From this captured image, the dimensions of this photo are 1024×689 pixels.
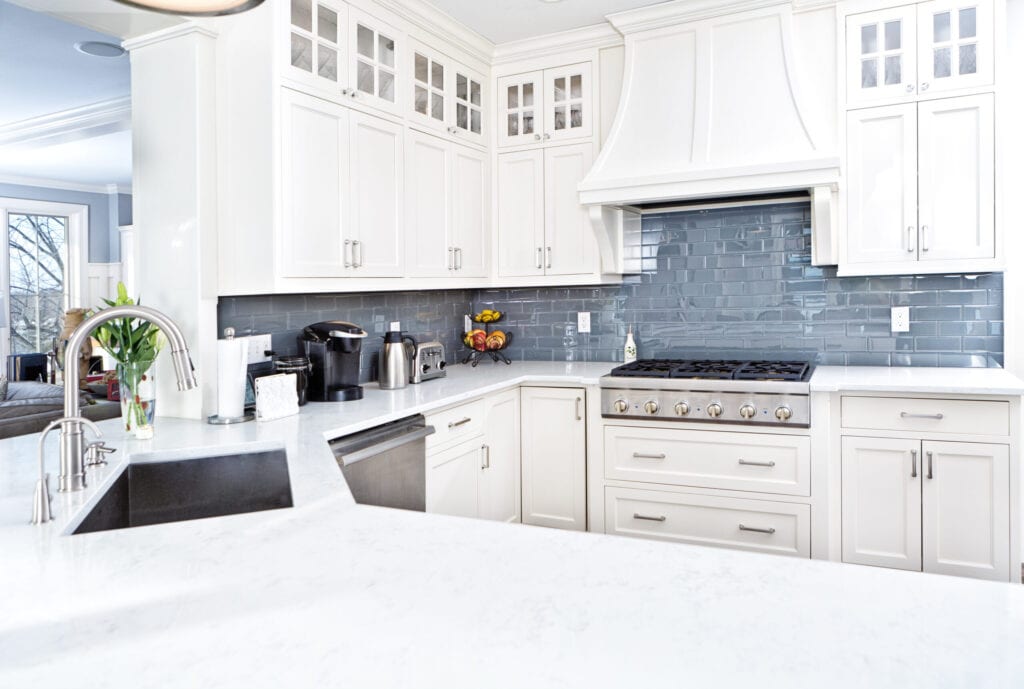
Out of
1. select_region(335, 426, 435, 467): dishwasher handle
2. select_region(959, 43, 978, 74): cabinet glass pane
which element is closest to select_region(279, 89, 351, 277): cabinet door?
select_region(335, 426, 435, 467): dishwasher handle

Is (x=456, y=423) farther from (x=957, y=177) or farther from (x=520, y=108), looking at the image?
(x=957, y=177)

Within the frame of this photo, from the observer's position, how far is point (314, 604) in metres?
0.99

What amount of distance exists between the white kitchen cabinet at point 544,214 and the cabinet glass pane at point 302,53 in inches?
58.7

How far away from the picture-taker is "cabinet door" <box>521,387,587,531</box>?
3492 mm

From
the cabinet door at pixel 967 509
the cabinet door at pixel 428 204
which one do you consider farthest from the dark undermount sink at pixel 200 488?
the cabinet door at pixel 967 509

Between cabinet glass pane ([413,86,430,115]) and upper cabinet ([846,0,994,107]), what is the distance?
1914 mm

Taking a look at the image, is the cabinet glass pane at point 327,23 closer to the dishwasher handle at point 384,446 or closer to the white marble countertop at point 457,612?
the dishwasher handle at point 384,446

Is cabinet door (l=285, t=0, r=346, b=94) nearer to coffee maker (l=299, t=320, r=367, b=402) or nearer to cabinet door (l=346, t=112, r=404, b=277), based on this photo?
cabinet door (l=346, t=112, r=404, b=277)

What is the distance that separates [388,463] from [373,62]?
A: 1.66m

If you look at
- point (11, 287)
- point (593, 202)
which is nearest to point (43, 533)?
point (593, 202)

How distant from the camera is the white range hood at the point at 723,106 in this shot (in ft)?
10.6

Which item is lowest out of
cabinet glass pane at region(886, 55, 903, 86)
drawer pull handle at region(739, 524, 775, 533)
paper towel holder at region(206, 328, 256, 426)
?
drawer pull handle at region(739, 524, 775, 533)

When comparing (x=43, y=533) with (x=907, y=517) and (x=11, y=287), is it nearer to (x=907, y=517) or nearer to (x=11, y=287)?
(x=907, y=517)

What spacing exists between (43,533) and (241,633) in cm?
67
